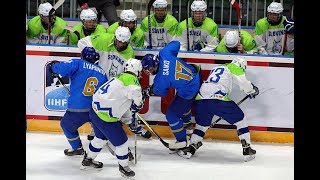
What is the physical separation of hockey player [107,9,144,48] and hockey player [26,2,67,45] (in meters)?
0.66

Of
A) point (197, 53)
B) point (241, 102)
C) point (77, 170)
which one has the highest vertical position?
point (197, 53)

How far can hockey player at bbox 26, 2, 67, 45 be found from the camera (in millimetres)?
8633

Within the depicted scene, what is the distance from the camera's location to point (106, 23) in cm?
955

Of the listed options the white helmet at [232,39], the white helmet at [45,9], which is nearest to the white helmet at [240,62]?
the white helmet at [232,39]

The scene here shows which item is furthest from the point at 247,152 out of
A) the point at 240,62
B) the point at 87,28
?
the point at 87,28

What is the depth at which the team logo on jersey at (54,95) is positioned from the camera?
8.10 m

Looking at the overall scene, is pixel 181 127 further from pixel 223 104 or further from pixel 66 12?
pixel 66 12

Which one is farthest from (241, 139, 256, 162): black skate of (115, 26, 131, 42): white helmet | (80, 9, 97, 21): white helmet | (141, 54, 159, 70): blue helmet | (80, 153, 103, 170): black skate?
(80, 9, 97, 21): white helmet

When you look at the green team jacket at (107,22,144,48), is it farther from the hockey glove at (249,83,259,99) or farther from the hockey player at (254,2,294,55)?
the hockey glove at (249,83,259,99)

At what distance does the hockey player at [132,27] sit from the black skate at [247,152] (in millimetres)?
1806

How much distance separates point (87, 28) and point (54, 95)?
2.81 ft

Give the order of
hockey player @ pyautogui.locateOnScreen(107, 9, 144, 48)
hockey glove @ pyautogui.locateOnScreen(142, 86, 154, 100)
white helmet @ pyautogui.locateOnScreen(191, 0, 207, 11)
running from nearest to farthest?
hockey glove @ pyautogui.locateOnScreen(142, 86, 154, 100) < hockey player @ pyautogui.locateOnScreen(107, 9, 144, 48) < white helmet @ pyautogui.locateOnScreen(191, 0, 207, 11)
